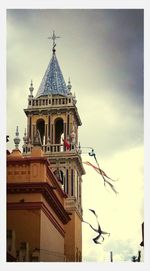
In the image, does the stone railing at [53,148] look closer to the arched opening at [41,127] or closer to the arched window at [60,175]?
the arched opening at [41,127]

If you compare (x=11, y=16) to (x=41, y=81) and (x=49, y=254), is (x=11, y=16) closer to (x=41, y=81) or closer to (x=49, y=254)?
(x=41, y=81)

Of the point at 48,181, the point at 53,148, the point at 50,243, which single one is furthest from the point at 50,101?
the point at 50,243

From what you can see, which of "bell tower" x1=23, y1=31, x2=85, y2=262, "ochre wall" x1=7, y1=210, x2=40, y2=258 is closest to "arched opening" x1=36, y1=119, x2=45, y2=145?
"bell tower" x1=23, y1=31, x2=85, y2=262

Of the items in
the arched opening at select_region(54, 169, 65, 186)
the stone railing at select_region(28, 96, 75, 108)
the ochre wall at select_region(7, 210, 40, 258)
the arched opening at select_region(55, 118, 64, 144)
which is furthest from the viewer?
the arched opening at select_region(54, 169, 65, 186)

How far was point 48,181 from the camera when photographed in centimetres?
942

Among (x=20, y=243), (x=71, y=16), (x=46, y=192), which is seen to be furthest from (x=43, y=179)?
(x=71, y=16)

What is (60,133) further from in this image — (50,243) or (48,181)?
(50,243)

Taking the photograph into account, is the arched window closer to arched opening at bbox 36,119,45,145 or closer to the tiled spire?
arched opening at bbox 36,119,45,145

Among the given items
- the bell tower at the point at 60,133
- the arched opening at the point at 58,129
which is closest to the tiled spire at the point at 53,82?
the bell tower at the point at 60,133

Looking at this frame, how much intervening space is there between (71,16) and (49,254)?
1.95m

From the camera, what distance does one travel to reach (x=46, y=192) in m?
9.17

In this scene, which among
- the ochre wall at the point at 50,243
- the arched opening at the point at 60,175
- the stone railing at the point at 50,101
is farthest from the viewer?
the arched opening at the point at 60,175

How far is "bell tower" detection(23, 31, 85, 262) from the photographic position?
30.9 ft

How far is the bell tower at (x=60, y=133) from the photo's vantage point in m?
9.41
